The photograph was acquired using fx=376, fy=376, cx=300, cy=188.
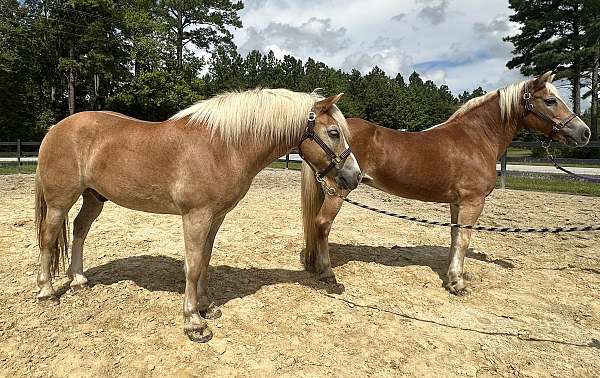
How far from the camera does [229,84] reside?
126 ft

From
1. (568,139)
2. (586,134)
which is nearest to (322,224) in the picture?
(568,139)

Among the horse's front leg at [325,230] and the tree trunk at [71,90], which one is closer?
the horse's front leg at [325,230]

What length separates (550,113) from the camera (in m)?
4.35

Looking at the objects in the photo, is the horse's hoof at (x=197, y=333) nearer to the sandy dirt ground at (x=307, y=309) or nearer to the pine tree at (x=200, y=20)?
the sandy dirt ground at (x=307, y=309)

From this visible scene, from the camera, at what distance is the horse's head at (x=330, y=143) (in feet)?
10.2

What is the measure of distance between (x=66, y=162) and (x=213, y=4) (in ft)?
94.0

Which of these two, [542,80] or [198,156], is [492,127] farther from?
[198,156]

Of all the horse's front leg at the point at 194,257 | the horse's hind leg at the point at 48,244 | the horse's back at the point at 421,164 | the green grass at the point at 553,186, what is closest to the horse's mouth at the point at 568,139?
the horse's back at the point at 421,164

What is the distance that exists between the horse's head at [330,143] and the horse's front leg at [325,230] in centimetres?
116

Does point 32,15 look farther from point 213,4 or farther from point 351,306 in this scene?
A: point 351,306

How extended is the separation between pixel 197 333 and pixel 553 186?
491 inches

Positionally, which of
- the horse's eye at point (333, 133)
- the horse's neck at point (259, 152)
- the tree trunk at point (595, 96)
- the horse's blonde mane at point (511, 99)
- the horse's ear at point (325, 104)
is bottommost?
the horse's neck at point (259, 152)

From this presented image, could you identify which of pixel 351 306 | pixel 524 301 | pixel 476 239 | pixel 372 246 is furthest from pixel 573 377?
pixel 476 239

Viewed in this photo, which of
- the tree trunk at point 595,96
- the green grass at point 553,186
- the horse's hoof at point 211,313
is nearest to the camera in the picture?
the horse's hoof at point 211,313
